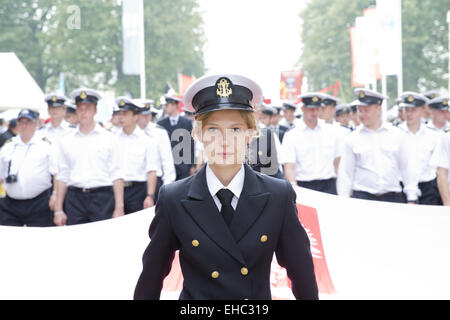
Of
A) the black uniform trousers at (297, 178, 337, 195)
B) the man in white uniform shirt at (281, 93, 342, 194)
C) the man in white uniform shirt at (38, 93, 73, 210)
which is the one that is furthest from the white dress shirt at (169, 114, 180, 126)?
the black uniform trousers at (297, 178, 337, 195)

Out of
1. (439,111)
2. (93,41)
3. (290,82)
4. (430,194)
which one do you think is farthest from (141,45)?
(93,41)

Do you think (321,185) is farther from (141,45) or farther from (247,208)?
(141,45)

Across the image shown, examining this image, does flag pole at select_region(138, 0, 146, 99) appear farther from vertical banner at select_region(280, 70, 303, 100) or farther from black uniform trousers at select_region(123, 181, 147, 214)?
black uniform trousers at select_region(123, 181, 147, 214)

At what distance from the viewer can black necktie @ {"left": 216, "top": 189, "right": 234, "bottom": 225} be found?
2865 mm

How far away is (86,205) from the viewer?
8.37 metres

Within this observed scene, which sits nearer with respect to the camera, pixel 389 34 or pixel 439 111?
pixel 439 111

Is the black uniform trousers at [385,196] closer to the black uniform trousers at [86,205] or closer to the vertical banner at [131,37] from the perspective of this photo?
the black uniform trousers at [86,205]

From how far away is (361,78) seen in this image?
936 inches

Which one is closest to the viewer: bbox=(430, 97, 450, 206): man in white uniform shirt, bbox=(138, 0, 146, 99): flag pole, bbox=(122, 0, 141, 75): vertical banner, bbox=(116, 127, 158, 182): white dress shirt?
bbox=(430, 97, 450, 206): man in white uniform shirt

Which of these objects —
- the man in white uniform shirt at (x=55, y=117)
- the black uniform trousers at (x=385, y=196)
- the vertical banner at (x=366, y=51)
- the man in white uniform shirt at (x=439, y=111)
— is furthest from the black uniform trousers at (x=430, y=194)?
the vertical banner at (x=366, y=51)

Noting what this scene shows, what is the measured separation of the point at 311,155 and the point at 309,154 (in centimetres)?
3

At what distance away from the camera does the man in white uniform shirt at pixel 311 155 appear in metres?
9.80
